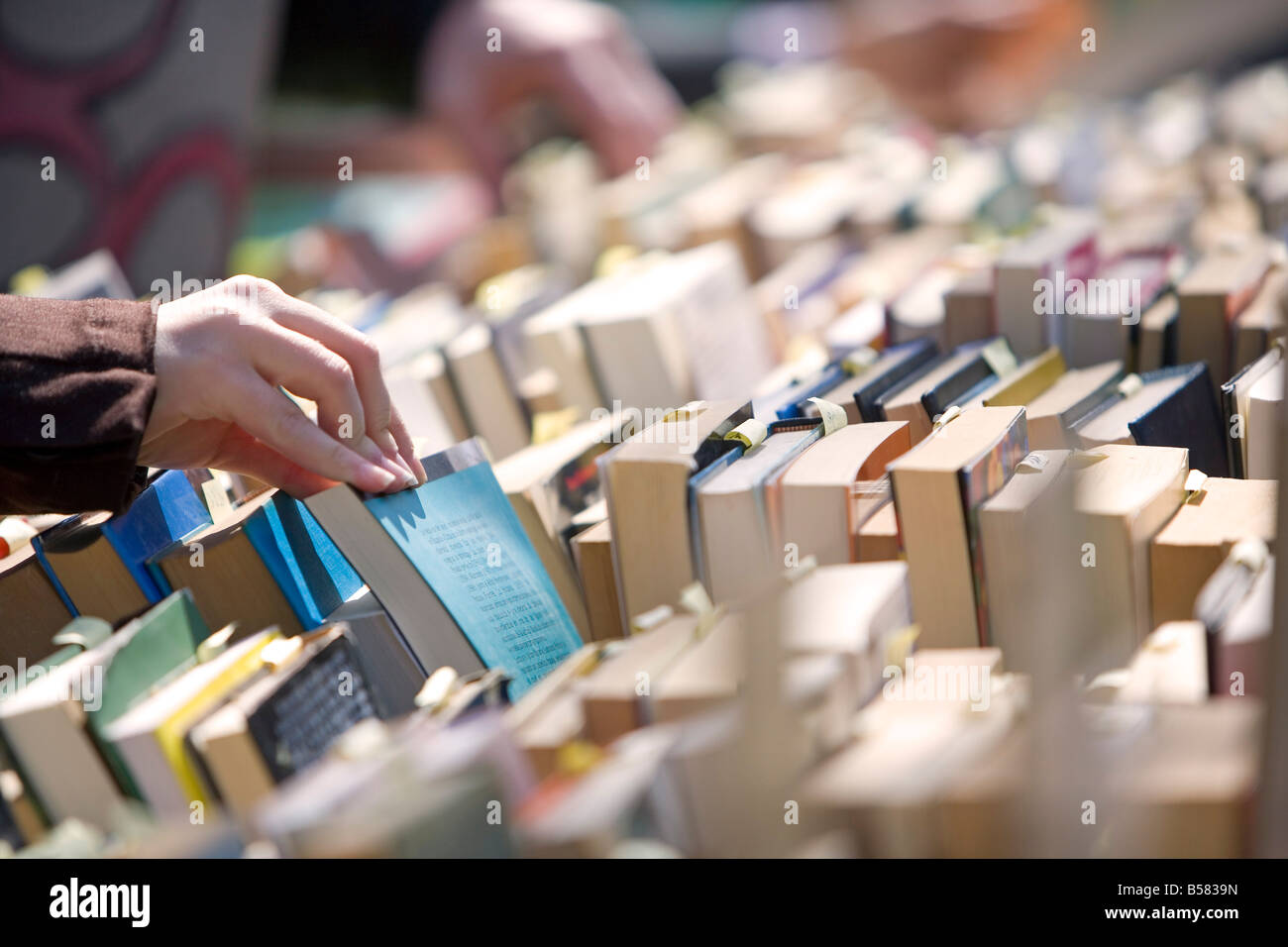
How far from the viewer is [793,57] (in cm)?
518

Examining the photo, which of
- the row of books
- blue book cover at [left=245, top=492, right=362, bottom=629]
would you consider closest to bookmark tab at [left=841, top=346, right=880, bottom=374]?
the row of books

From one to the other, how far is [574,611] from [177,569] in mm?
297

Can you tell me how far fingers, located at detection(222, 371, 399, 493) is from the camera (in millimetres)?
814

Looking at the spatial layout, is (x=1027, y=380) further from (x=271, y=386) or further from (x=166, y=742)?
(x=166, y=742)

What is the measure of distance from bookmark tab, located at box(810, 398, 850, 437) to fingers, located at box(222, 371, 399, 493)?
0.34 metres

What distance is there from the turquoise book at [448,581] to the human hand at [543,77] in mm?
2108

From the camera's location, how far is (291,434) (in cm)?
82

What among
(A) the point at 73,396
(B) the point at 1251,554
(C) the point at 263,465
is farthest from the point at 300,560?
(B) the point at 1251,554

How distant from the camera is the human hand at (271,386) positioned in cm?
81

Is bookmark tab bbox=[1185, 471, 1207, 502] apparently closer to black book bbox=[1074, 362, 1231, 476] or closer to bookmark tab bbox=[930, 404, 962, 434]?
black book bbox=[1074, 362, 1231, 476]

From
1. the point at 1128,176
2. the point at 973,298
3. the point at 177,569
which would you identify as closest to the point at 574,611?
the point at 177,569

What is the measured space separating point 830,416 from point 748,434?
78mm

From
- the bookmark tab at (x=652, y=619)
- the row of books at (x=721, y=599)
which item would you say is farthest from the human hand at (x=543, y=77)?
the bookmark tab at (x=652, y=619)
